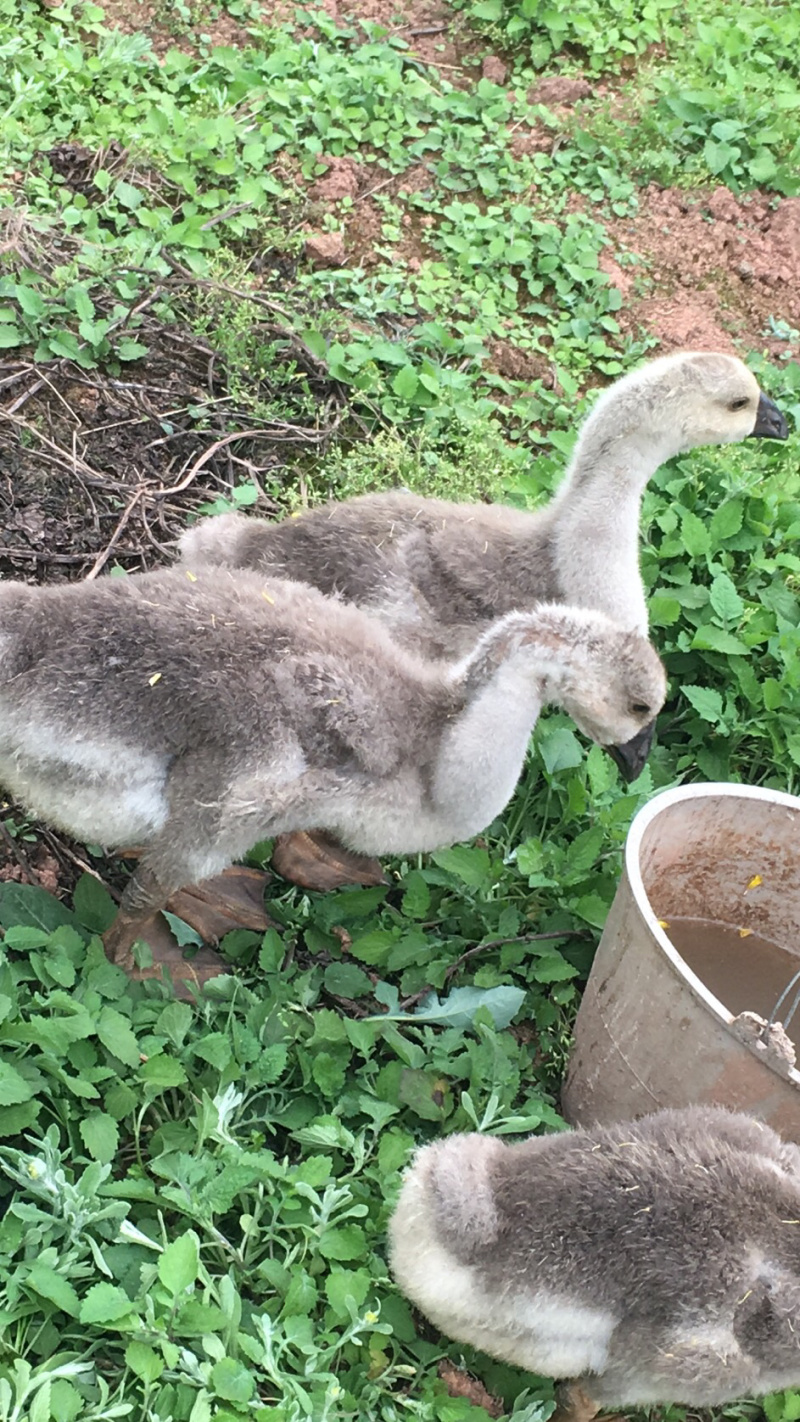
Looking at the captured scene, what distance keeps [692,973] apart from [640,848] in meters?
0.31

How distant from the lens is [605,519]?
3830mm

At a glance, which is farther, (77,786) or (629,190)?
(629,190)

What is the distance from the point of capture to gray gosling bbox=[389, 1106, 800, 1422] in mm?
2314

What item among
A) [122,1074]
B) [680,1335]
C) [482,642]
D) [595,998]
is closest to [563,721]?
[482,642]

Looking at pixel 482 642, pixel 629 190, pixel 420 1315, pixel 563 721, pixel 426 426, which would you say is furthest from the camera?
pixel 629 190

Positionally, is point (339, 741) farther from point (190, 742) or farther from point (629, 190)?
point (629, 190)

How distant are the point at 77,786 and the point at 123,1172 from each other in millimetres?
852

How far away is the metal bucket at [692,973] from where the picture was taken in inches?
103

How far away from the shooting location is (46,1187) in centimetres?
256

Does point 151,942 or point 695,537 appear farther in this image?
point 695,537

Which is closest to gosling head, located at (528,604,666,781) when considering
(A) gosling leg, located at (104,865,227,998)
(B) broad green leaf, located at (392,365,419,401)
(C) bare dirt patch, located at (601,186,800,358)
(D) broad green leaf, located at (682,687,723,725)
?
(D) broad green leaf, located at (682,687,723,725)

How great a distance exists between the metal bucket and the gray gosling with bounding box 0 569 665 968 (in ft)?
1.17

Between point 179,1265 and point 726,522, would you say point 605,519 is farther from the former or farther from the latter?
point 179,1265

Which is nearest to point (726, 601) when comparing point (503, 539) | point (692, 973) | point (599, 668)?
point (503, 539)
